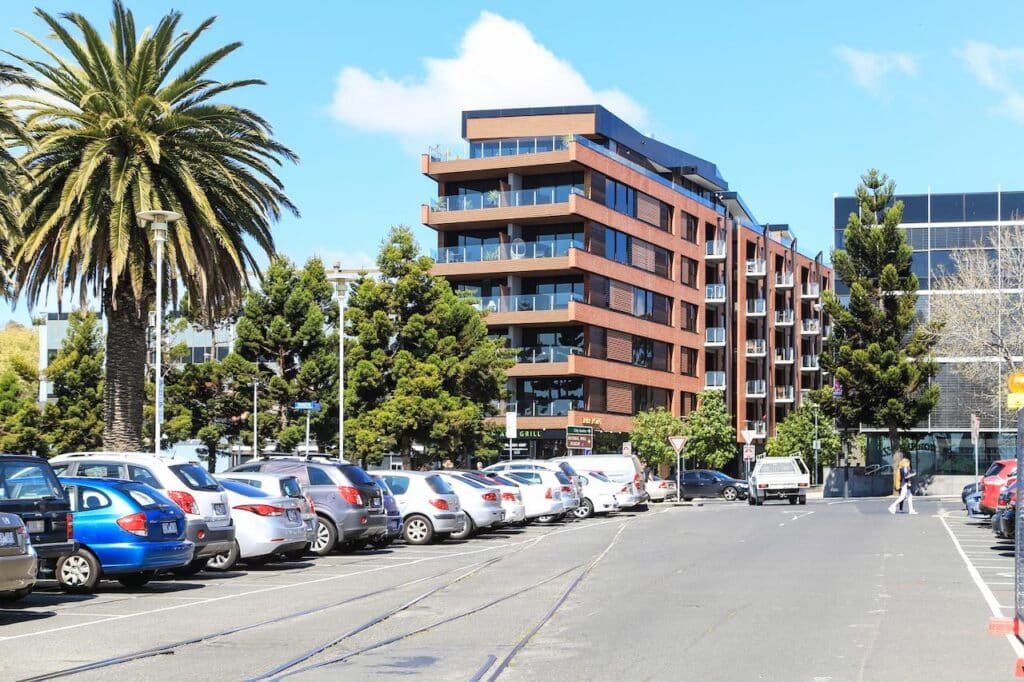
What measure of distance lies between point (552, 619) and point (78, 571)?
6.59m

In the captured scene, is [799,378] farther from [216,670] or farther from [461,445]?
[216,670]

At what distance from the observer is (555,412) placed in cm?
6812

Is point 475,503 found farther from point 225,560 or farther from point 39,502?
point 39,502

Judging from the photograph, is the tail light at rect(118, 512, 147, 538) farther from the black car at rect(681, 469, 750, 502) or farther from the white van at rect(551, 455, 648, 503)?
the black car at rect(681, 469, 750, 502)

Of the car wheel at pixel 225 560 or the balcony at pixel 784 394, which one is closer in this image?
the car wheel at pixel 225 560

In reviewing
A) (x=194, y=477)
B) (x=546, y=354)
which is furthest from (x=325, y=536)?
(x=546, y=354)

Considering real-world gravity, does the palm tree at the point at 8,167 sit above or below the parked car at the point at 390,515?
above

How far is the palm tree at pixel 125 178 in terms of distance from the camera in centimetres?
2698

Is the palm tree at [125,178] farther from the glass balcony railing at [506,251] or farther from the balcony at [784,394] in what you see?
the balcony at [784,394]

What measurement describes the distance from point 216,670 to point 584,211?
58.8 m

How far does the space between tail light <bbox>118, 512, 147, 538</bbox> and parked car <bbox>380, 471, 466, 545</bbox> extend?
34.2 feet

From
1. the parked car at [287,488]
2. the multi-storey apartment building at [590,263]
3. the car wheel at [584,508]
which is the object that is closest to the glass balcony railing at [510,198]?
the multi-storey apartment building at [590,263]

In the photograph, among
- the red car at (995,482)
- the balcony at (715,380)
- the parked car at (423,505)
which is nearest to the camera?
the parked car at (423,505)

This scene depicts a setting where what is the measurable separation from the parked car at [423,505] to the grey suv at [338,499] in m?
2.23
